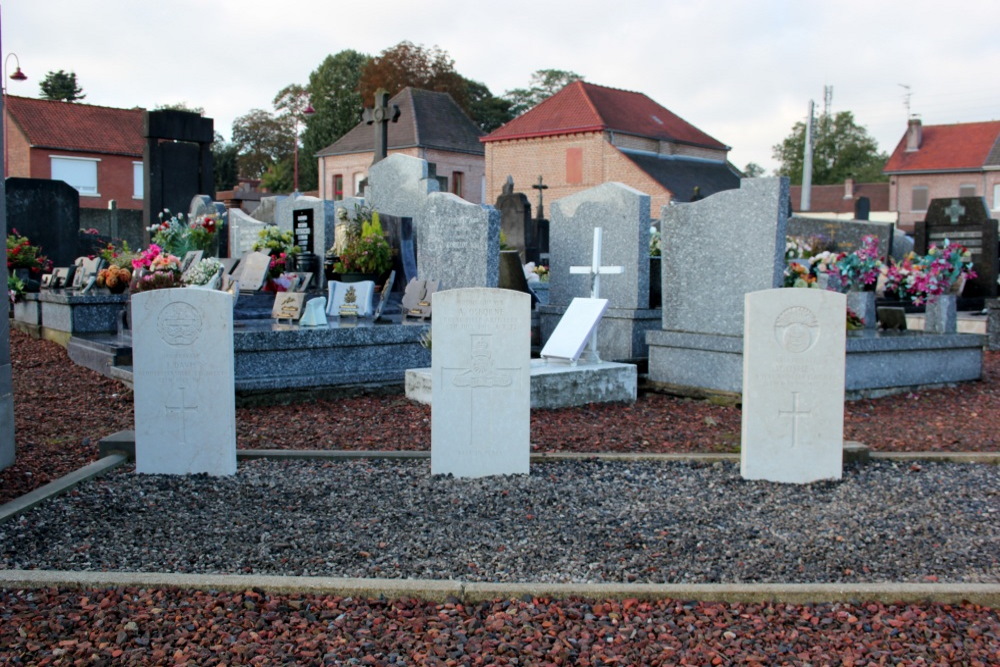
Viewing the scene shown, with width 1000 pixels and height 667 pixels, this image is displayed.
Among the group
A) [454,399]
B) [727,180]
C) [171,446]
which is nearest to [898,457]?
[454,399]

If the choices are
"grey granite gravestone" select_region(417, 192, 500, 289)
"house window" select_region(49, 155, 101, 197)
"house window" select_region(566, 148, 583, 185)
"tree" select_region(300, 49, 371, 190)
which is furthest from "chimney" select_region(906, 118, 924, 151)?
"grey granite gravestone" select_region(417, 192, 500, 289)

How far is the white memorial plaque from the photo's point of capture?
25.8 feet

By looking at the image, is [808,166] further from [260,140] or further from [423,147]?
[260,140]

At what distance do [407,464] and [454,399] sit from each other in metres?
0.56

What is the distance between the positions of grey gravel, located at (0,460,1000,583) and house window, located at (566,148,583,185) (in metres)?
33.9

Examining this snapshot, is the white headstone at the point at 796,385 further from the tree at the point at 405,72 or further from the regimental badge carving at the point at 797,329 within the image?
the tree at the point at 405,72

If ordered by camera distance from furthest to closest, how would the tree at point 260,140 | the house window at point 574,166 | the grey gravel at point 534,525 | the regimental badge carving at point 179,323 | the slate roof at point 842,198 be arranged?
1. the tree at point 260,140
2. the slate roof at point 842,198
3. the house window at point 574,166
4. the regimental badge carving at point 179,323
5. the grey gravel at point 534,525

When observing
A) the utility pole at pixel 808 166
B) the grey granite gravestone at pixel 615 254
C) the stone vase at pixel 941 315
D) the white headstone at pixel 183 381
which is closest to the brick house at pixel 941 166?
the utility pole at pixel 808 166

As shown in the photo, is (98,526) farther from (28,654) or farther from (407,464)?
(407,464)

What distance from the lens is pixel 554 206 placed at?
10000mm

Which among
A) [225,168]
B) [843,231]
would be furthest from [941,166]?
[225,168]

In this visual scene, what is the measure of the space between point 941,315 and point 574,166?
98.8ft

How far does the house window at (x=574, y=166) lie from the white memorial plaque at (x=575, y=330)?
30.7 metres

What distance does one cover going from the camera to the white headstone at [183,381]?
4930 millimetres
